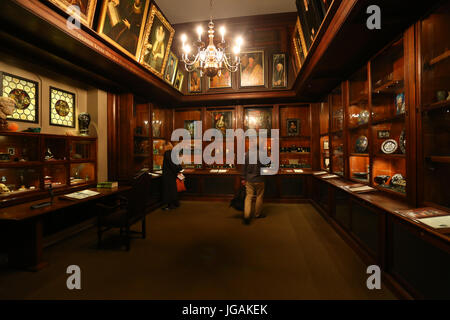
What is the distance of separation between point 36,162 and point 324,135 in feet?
20.2

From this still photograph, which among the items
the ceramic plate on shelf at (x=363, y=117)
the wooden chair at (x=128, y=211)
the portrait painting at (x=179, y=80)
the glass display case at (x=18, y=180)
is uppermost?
the portrait painting at (x=179, y=80)

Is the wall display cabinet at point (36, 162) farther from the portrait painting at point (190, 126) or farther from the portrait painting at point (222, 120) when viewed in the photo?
the portrait painting at point (222, 120)

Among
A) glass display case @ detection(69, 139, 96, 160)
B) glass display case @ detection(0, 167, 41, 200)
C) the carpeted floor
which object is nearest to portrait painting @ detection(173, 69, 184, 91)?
glass display case @ detection(69, 139, 96, 160)

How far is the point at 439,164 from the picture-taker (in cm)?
209

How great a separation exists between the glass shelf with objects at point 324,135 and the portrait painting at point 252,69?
186cm

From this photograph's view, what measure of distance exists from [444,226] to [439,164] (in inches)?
34.4

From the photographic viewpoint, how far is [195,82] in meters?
6.00

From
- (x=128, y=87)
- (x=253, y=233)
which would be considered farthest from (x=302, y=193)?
(x=128, y=87)

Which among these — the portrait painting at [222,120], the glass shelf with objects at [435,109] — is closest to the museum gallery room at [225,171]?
the glass shelf with objects at [435,109]

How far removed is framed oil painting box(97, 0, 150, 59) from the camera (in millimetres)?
2863

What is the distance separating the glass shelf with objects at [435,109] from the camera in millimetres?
1984

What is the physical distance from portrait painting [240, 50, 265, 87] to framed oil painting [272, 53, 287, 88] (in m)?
0.32

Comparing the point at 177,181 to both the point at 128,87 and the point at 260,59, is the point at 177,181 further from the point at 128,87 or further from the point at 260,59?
the point at 260,59

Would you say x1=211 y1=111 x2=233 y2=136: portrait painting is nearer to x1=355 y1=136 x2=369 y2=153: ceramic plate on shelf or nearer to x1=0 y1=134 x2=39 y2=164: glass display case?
x1=355 y1=136 x2=369 y2=153: ceramic plate on shelf
